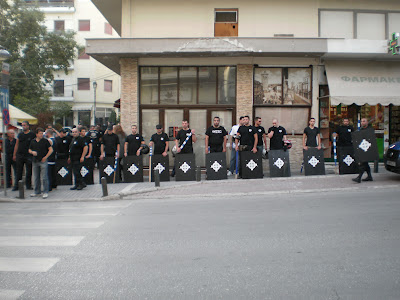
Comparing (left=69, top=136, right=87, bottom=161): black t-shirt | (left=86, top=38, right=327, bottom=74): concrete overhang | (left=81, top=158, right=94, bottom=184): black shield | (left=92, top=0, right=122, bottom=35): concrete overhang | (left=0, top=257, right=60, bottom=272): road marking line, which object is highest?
(left=92, top=0, right=122, bottom=35): concrete overhang

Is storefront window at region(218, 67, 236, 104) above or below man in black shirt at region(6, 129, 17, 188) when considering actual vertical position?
above

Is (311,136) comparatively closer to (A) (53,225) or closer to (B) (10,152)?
(A) (53,225)

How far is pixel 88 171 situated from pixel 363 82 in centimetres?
1090

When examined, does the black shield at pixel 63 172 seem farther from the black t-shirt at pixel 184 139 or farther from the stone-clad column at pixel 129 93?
the black t-shirt at pixel 184 139

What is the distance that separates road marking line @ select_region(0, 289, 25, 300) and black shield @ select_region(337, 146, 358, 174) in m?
Result: 11.0

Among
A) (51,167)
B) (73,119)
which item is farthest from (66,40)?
(51,167)

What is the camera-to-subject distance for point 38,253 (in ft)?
17.8

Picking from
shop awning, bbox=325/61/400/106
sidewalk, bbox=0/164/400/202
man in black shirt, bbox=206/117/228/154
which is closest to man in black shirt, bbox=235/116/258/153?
man in black shirt, bbox=206/117/228/154

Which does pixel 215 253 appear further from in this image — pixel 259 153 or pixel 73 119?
pixel 73 119

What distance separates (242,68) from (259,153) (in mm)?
4267

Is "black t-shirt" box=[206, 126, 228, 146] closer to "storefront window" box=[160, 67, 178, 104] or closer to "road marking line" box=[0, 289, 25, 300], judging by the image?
"storefront window" box=[160, 67, 178, 104]

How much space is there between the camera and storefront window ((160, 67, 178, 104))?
1541 cm

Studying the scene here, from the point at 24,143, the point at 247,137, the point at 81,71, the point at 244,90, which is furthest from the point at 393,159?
the point at 81,71

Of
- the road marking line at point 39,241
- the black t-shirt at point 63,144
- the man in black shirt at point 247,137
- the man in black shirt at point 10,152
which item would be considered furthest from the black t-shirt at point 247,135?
the man in black shirt at point 10,152
